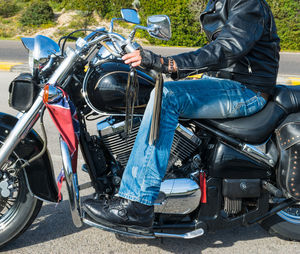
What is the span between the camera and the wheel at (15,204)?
2316 millimetres

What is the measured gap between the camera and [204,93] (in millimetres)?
2287

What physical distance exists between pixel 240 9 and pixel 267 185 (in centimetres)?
109

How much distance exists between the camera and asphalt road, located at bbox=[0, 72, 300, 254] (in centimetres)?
246

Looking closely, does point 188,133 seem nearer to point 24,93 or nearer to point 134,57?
point 134,57

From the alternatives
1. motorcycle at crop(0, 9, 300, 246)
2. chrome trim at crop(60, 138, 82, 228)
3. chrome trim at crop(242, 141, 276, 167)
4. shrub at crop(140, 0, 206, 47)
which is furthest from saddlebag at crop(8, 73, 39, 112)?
shrub at crop(140, 0, 206, 47)

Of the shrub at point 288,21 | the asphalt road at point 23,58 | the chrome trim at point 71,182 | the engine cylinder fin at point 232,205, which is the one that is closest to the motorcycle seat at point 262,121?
the engine cylinder fin at point 232,205

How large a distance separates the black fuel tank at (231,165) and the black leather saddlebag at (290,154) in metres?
0.13

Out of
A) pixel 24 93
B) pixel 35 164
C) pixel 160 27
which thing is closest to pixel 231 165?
pixel 160 27

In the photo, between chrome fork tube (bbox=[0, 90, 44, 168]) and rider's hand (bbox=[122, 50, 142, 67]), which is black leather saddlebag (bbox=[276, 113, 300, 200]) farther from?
chrome fork tube (bbox=[0, 90, 44, 168])

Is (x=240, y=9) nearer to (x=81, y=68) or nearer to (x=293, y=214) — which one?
(x=81, y=68)

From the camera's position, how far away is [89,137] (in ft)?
7.83

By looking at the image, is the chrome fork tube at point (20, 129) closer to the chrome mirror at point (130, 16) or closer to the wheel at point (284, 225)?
the chrome mirror at point (130, 16)

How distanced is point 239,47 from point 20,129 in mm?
1339


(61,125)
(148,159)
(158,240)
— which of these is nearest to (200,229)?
(158,240)
